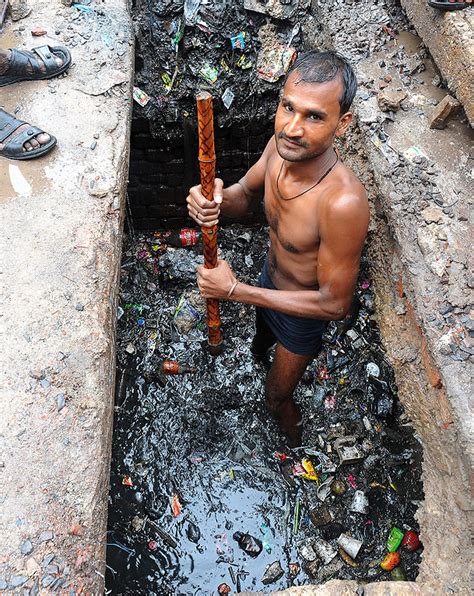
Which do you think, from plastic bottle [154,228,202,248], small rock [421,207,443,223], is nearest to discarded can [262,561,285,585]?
small rock [421,207,443,223]

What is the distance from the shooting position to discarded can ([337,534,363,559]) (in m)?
3.11

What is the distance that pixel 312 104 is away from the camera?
7.02 ft

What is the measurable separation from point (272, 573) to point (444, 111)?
2913 millimetres

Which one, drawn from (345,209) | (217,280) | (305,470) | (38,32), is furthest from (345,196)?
(38,32)

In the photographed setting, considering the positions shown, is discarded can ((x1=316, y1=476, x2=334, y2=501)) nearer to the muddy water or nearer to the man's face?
the muddy water

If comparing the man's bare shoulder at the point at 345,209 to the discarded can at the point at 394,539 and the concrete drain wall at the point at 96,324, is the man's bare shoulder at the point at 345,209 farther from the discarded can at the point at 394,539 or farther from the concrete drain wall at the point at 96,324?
the discarded can at the point at 394,539

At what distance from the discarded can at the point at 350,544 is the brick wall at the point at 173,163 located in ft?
9.32

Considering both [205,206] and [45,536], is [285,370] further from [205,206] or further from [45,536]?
[45,536]

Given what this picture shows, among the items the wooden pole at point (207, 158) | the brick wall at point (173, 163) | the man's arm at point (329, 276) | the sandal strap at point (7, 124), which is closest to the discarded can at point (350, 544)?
the man's arm at point (329, 276)

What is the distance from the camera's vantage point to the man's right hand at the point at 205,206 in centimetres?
254

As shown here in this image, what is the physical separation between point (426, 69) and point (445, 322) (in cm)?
198

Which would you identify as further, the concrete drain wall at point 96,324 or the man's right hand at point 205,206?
the man's right hand at point 205,206

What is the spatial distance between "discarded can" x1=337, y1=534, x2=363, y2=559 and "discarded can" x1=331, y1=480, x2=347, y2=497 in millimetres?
256

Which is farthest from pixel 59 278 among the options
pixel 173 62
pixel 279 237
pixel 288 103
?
pixel 173 62
